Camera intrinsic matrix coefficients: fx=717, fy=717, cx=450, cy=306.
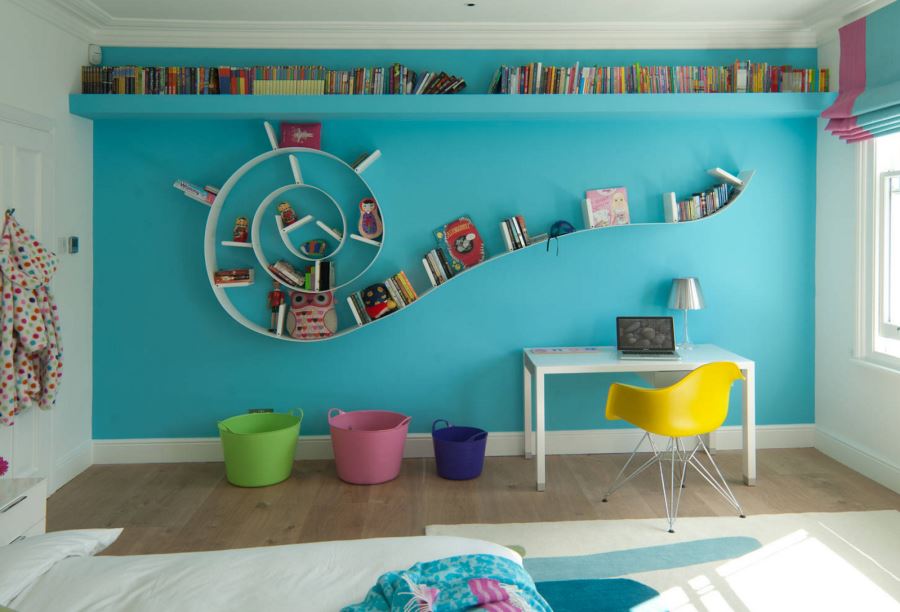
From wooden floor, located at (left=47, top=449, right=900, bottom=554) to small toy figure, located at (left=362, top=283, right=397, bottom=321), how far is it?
952 millimetres

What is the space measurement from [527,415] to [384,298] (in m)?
A: 1.15

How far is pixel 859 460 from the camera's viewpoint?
13.6 feet

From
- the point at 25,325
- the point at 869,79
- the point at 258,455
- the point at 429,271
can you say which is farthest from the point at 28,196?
the point at 869,79

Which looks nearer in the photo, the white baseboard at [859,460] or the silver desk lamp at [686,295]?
the white baseboard at [859,460]

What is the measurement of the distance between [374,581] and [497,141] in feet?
10.2

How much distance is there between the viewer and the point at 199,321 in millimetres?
4453

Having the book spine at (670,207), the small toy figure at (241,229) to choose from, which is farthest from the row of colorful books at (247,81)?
the book spine at (670,207)

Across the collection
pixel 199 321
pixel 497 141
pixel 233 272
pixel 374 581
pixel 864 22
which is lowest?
pixel 374 581

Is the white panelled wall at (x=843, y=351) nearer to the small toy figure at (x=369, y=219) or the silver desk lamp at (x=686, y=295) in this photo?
the silver desk lamp at (x=686, y=295)

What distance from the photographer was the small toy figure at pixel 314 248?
14.6ft

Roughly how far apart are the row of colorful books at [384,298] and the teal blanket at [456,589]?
8.18 ft

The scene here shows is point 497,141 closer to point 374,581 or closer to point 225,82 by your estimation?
point 225,82

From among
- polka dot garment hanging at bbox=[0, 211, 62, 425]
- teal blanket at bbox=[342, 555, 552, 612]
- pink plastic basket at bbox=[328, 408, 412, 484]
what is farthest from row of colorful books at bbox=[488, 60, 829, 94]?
teal blanket at bbox=[342, 555, 552, 612]

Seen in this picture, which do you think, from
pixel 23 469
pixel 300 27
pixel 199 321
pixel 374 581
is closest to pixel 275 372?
pixel 199 321
